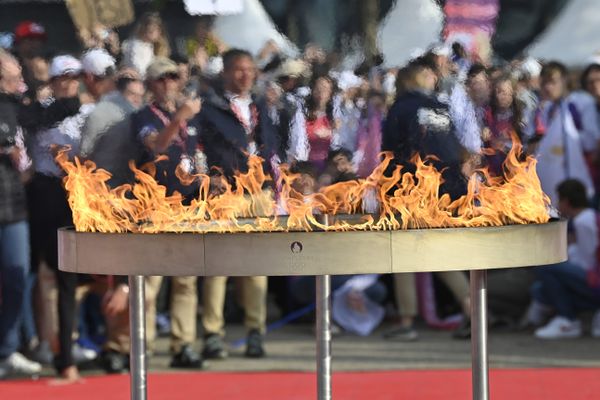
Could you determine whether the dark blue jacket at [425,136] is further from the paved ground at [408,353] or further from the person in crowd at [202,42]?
the person in crowd at [202,42]

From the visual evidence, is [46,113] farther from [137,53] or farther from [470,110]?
[470,110]

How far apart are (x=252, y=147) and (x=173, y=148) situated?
487 mm

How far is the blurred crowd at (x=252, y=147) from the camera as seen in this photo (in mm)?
6598

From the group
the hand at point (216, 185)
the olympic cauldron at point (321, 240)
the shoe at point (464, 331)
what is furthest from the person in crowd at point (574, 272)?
the olympic cauldron at point (321, 240)

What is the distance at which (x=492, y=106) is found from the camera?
290 inches

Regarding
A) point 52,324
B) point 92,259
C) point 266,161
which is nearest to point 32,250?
point 52,324

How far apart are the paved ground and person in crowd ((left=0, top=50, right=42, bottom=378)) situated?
230 millimetres

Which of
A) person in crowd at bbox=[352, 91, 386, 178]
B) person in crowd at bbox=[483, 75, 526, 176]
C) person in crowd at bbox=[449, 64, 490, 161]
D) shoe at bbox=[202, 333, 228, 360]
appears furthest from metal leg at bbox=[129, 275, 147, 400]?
person in crowd at bbox=[483, 75, 526, 176]

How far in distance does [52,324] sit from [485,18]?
323 cm

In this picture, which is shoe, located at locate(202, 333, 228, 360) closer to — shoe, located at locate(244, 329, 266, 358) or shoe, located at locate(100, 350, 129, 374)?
shoe, located at locate(244, 329, 266, 358)

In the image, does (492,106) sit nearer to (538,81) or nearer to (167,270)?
(538,81)

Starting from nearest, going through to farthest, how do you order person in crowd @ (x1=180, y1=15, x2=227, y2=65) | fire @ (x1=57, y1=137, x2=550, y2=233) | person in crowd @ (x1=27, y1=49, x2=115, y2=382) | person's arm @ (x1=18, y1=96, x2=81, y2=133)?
fire @ (x1=57, y1=137, x2=550, y2=233)
person in crowd @ (x1=27, y1=49, x2=115, y2=382)
person's arm @ (x1=18, y1=96, x2=81, y2=133)
person in crowd @ (x1=180, y1=15, x2=227, y2=65)

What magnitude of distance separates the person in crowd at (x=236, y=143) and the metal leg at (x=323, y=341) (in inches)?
88.3

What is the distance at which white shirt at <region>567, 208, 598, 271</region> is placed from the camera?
7398 millimetres
